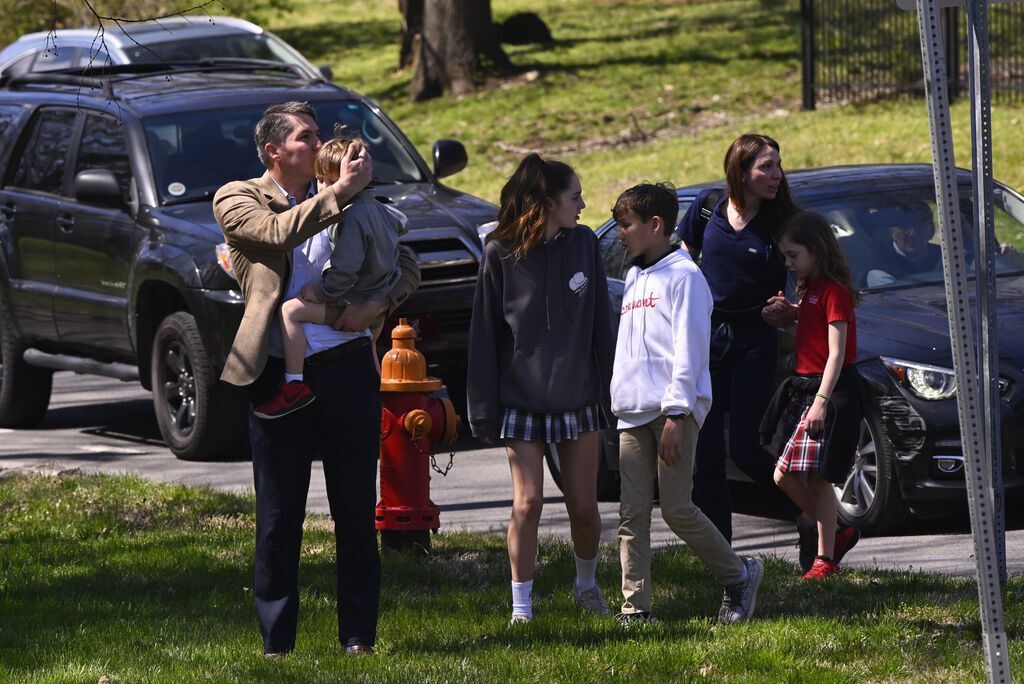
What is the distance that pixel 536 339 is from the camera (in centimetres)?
540

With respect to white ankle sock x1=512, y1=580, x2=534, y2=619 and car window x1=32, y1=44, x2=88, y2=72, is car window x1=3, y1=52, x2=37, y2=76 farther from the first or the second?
white ankle sock x1=512, y1=580, x2=534, y2=619

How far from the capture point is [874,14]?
20094 millimetres

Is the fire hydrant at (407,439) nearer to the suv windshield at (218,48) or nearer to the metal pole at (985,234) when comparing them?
the metal pole at (985,234)

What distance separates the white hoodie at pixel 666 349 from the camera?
5.31 m

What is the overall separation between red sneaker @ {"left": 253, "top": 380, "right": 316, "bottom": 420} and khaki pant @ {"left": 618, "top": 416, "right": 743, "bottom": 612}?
122 centimetres

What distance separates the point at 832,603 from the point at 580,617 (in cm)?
98

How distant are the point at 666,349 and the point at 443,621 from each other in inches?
53.1

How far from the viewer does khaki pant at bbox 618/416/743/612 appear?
5.41 m

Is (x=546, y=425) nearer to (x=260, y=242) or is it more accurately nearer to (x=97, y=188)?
(x=260, y=242)

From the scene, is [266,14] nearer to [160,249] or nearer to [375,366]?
[160,249]

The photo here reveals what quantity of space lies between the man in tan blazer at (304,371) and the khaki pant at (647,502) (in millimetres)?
940

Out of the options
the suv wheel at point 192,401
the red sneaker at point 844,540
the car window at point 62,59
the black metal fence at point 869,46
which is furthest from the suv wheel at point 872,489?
the black metal fence at point 869,46

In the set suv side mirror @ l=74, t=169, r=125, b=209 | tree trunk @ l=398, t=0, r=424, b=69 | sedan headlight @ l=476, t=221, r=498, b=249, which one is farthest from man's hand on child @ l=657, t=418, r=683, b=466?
tree trunk @ l=398, t=0, r=424, b=69

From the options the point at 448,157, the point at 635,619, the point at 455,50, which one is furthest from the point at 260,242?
the point at 455,50
